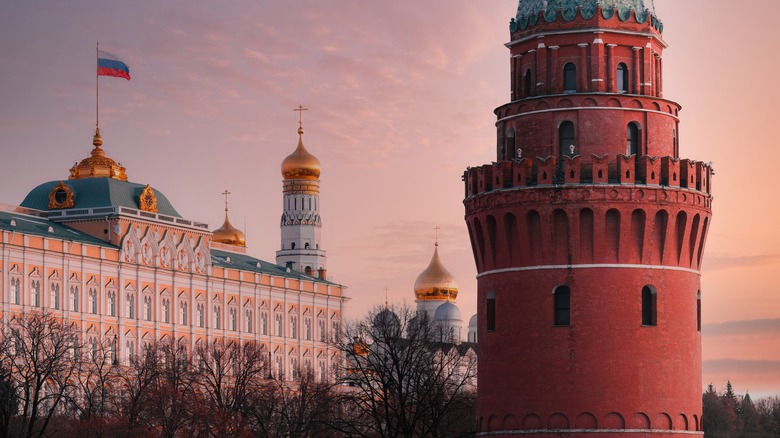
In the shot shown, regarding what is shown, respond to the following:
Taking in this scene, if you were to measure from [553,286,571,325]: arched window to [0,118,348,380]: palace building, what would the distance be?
239 feet

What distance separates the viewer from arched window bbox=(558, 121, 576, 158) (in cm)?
7325

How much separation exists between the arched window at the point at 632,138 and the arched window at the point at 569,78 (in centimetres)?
265

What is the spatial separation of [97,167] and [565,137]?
299 feet

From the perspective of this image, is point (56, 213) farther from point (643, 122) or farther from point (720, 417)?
point (643, 122)

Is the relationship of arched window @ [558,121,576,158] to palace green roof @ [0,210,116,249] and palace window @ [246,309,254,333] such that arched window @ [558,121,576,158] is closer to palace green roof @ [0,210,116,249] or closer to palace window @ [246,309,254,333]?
palace green roof @ [0,210,116,249]

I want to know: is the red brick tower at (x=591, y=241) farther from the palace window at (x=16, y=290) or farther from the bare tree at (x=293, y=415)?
the palace window at (x=16, y=290)

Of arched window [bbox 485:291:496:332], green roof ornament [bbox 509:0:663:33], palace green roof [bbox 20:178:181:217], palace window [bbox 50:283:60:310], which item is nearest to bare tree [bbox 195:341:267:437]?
palace window [bbox 50:283:60:310]

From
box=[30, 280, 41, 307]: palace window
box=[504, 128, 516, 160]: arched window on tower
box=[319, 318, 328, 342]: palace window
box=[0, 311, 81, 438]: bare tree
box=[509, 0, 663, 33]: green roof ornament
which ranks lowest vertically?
box=[0, 311, 81, 438]: bare tree

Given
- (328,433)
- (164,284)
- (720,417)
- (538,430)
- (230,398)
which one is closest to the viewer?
(538,430)

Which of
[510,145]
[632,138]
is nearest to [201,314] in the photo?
[510,145]

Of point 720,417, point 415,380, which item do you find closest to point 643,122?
point 415,380

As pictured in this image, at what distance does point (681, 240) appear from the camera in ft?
238

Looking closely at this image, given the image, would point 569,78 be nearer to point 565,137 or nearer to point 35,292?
point 565,137

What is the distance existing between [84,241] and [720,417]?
70148 mm
